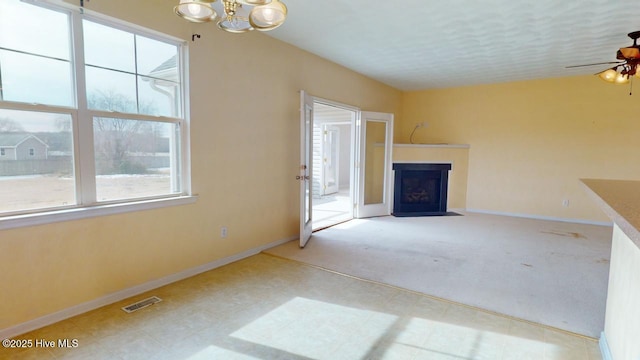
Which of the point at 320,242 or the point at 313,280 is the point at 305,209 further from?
the point at 313,280

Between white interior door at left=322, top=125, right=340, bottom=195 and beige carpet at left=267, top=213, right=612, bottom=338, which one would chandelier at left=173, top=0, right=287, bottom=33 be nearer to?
beige carpet at left=267, top=213, right=612, bottom=338

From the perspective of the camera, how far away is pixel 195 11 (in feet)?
5.96

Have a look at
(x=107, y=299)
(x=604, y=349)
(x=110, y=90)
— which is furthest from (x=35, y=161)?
(x=604, y=349)

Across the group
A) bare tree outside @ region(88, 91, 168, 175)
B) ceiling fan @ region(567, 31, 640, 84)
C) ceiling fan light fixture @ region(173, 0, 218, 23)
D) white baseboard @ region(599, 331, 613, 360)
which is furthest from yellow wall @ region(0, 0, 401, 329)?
ceiling fan @ region(567, 31, 640, 84)

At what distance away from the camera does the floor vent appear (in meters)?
2.52

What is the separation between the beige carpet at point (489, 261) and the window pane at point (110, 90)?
7.34 feet

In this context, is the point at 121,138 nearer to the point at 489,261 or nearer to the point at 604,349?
the point at 604,349

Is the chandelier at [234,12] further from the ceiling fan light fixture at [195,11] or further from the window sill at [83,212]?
the window sill at [83,212]

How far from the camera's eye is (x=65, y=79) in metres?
2.39

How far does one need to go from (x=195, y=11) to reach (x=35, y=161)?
1.61m

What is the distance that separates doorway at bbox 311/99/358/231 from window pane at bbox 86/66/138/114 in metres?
3.73

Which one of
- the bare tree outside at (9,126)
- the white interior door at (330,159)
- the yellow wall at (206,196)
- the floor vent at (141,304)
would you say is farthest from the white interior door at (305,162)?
the white interior door at (330,159)

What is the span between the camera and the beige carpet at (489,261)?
8.83 feet

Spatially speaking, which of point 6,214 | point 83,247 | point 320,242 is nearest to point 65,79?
point 6,214
